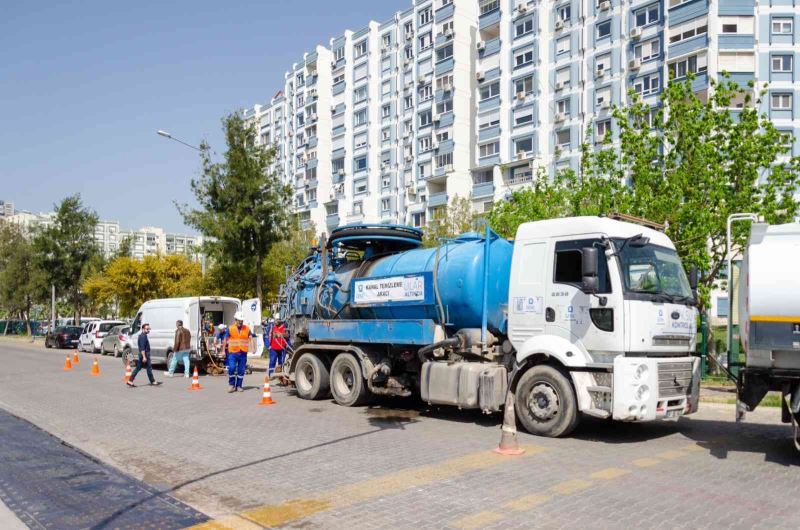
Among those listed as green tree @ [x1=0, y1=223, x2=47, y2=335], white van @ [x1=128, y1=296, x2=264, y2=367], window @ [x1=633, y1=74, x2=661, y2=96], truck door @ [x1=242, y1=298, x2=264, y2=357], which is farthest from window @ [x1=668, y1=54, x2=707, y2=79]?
green tree @ [x1=0, y1=223, x2=47, y2=335]

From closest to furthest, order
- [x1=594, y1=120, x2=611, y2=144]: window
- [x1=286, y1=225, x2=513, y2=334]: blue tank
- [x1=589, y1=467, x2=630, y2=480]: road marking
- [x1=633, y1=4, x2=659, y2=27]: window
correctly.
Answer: [x1=589, y1=467, x2=630, y2=480]: road marking, [x1=286, y1=225, x2=513, y2=334]: blue tank, [x1=633, y1=4, x2=659, y2=27]: window, [x1=594, y1=120, x2=611, y2=144]: window

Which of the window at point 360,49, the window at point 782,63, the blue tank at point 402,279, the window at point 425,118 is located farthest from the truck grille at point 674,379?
the window at point 360,49

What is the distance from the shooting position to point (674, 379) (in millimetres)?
8844

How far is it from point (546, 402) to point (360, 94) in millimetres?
60007

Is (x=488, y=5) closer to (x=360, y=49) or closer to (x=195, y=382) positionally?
(x=360, y=49)

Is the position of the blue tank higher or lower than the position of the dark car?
higher

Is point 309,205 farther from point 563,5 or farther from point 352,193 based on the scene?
point 563,5

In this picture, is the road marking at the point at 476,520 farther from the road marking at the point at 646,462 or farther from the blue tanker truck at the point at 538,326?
the blue tanker truck at the point at 538,326

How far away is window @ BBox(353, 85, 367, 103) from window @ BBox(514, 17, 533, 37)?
20478mm

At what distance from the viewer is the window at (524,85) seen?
1850 inches

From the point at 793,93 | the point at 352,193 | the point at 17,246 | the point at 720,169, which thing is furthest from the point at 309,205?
the point at 720,169

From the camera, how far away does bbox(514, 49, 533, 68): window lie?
47.1 m

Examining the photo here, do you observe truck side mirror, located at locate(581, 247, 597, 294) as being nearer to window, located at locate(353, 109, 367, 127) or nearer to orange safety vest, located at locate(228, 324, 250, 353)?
orange safety vest, located at locate(228, 324, 250, 353)

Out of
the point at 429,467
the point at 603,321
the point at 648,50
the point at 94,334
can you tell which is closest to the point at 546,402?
the point at 603,321
